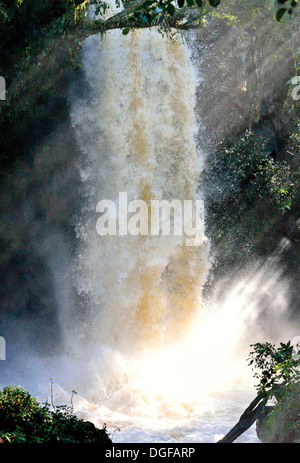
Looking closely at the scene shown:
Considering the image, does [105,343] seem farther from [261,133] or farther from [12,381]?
[261,133]

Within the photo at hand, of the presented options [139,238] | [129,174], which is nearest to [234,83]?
[129,174]

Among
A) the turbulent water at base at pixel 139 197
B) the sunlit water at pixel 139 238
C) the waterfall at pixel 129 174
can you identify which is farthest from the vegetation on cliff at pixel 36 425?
the waterfall at pixel 129 174

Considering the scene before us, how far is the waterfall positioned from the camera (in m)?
14.2

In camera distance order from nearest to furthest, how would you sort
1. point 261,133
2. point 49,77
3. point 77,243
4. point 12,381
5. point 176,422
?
point 176,422
point 12,381
point 49,77
point 77,243
point 261,133

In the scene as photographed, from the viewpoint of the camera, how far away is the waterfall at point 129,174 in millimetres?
14156

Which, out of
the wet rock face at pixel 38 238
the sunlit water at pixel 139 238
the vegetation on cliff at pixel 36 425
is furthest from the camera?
the sunlit water at pixel 139 238

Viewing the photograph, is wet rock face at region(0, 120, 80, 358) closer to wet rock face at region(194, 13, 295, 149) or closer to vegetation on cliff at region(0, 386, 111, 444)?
wet rock face at region(194, 13, 295, 149)

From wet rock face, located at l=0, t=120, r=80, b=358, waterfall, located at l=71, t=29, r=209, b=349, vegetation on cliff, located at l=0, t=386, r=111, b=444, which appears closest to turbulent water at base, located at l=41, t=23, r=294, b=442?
waterfall, located at l=71, t=29, r=209, b=349

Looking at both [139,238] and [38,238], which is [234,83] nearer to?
[139,238]

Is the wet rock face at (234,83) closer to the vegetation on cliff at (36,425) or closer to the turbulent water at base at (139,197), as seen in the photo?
the turbulent water at base at (139,197)

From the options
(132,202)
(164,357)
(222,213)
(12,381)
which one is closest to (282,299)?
(222,213)

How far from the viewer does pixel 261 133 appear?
15703 millimetres

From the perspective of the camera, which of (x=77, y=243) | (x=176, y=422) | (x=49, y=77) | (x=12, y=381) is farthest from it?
(x=77, y=243)

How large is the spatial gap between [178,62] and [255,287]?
719 cm
